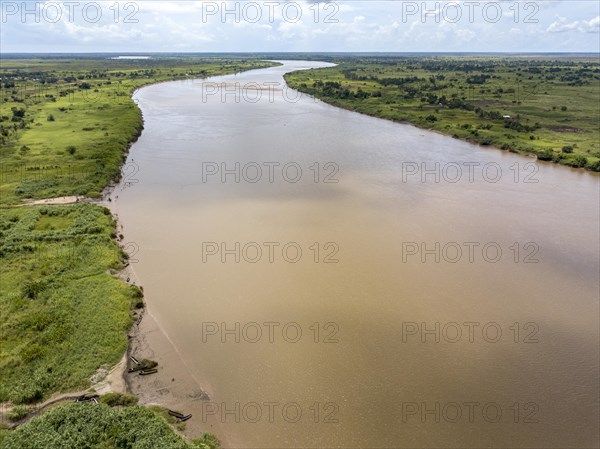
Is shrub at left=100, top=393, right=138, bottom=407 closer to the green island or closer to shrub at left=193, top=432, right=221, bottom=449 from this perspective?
the green island

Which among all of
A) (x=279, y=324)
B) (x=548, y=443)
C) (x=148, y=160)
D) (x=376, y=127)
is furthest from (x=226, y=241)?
(x=376, y=127)

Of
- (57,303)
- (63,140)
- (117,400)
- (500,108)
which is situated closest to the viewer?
(117,400)

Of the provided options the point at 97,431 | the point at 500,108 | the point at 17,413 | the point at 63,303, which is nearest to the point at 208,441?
the point at 97,431

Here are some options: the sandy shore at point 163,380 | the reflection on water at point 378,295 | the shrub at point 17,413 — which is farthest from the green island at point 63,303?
the reflection on water at point 378,295

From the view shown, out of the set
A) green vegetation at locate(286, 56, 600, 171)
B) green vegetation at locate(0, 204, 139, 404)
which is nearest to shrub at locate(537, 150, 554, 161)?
green vegetation at locate(286, 56, 600, 171)

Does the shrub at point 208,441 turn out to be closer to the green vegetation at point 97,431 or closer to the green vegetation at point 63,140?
the green vegetation at point 97,431

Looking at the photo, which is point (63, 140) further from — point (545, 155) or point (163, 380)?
point (545, 155)
